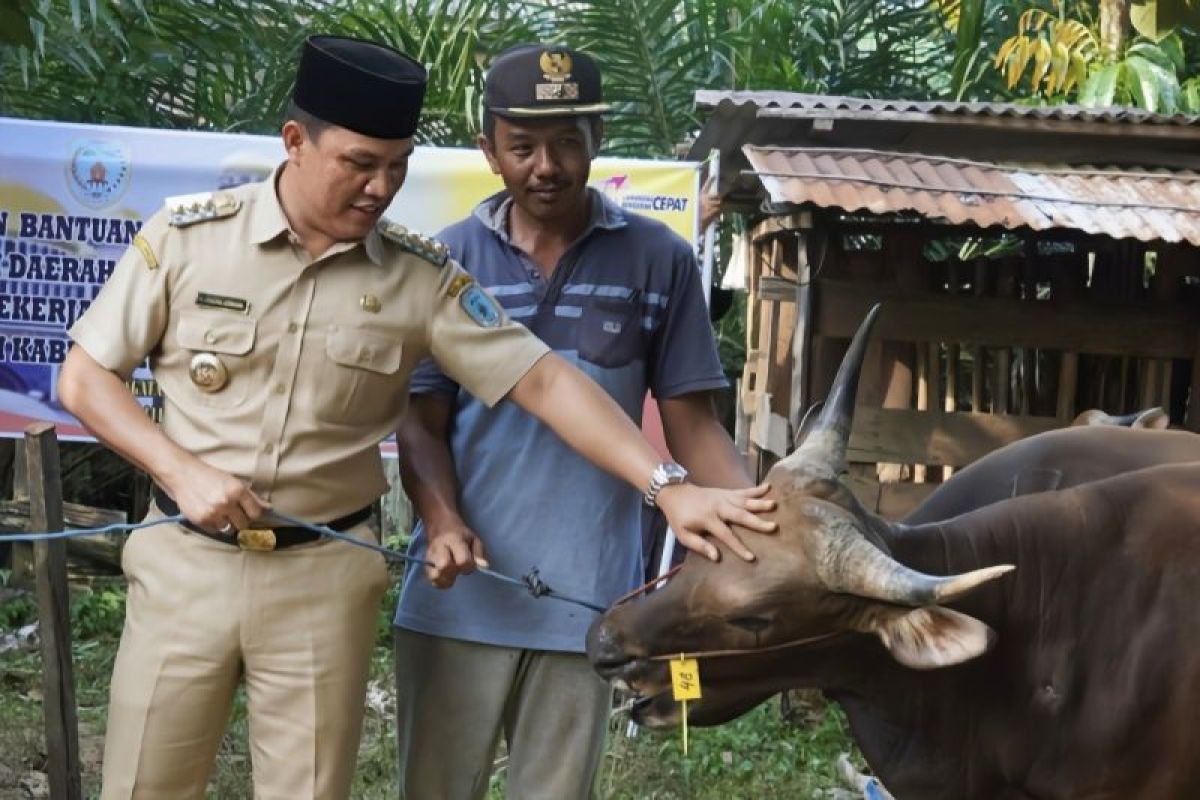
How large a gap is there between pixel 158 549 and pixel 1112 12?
9104mm

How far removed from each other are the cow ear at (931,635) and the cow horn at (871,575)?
47mm

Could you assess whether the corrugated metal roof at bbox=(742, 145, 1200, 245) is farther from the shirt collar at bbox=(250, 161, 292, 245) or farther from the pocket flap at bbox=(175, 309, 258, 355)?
the pocket flap at bbox=(175, 309, 258, 355)

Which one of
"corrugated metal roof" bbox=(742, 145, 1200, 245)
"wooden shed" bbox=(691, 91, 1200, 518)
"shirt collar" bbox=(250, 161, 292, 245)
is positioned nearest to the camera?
"shirt collar" bbox=(250, 161, 292, 245)

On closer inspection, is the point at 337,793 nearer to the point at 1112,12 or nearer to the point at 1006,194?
the point at 1006,194

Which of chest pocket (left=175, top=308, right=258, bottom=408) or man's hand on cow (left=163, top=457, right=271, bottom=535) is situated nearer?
man's hand on cow (left=163, top=457, right=271, bottom=535)

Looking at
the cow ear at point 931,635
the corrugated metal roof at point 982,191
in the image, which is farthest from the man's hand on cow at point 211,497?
the corrugated metal roof at point 982,191

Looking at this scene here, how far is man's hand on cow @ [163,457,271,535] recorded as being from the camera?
309 centimetres

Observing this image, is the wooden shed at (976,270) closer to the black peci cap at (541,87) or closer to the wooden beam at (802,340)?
the wooden beam at (802,340)

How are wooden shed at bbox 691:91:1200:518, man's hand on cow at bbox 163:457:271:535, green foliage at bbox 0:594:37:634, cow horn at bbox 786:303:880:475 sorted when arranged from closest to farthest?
man's hand on cow at bbox 163:457:271:535 → cow horn at bbox 786:303:880:475 → wooden shed at bbox 691:91:1200:518 → green foliage at bbox 0:594:37:634

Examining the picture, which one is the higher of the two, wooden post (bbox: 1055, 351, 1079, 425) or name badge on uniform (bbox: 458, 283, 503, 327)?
name badge on uniform (bbox: 458, 283, 503, 327)

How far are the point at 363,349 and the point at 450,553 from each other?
503 mm

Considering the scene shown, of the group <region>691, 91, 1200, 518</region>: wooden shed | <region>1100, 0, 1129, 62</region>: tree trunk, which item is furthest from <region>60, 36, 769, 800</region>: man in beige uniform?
<region>1100, 0, 1129, 62</region>: tree trunk

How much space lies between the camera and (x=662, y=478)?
341 centimetres

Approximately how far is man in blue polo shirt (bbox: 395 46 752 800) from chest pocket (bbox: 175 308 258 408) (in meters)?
0.56
